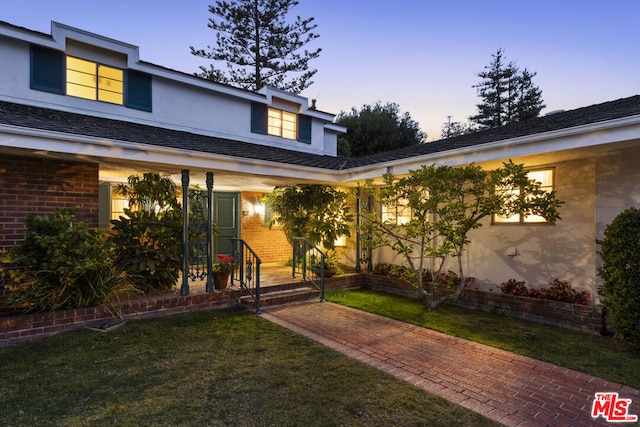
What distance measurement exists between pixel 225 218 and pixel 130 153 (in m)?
5.21

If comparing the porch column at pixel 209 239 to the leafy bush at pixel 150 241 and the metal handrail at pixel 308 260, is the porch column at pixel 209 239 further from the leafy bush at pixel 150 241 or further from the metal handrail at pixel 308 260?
the metal handrail at pixel 308 260

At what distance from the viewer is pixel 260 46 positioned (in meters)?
21.6

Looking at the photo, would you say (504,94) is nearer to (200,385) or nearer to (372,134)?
(372,134)

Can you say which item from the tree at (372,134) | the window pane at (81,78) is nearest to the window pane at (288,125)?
the window pane at (81,78)

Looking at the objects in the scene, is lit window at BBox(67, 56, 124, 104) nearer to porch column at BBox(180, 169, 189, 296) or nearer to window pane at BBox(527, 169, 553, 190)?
porch column at BBox(180, 169, 189, 296)

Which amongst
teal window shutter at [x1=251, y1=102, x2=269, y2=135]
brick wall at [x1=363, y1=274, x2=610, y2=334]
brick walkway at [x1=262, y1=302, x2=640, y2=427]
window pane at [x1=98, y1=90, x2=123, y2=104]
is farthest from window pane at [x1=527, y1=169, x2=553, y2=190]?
window pane at [x1=98, y1=90, x2=123, y2=104]

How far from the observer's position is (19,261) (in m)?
4.98

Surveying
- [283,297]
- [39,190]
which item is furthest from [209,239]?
[39,190]

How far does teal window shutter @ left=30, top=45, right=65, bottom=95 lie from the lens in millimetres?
7605

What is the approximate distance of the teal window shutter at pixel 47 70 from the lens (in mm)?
7605

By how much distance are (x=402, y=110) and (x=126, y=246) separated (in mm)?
25378

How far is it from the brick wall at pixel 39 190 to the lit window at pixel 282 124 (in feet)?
20.3

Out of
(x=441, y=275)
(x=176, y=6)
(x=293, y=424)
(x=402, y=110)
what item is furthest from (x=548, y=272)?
(x=402, y=110)

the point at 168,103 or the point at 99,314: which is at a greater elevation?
the point at 168,103
